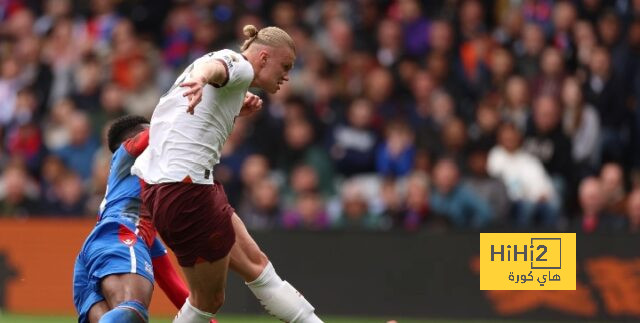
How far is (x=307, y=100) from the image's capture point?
14758mm

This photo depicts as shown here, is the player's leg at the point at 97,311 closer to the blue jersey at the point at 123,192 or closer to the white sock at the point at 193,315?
the white sock at the point at 193,315

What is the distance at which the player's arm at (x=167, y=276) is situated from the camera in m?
8.25

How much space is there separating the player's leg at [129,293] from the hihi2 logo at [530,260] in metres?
3.33

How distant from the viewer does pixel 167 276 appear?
8297 mm

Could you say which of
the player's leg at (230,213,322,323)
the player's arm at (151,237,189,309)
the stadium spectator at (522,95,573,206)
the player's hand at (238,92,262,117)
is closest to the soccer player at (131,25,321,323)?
the player's leg at (230,213,322,323)

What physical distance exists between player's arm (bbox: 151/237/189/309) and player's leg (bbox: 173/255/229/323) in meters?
0.50

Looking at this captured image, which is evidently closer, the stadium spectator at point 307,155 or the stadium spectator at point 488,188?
the stadium spectator at point 488,188

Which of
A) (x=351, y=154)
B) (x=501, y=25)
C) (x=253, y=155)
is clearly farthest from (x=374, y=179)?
(x=501, y=25)

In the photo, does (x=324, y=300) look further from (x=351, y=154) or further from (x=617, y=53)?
(x=617, y=53)

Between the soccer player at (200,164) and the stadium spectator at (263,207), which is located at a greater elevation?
the stadium spectator at (263,207)

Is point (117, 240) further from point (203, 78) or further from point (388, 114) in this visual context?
point (388, 114)

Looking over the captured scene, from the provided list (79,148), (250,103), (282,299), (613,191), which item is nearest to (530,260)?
(282,299)

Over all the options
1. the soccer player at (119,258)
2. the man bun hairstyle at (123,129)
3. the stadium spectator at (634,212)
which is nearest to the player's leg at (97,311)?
the soccer player at (119,258)

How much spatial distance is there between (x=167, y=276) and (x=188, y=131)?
1263 millimetres
